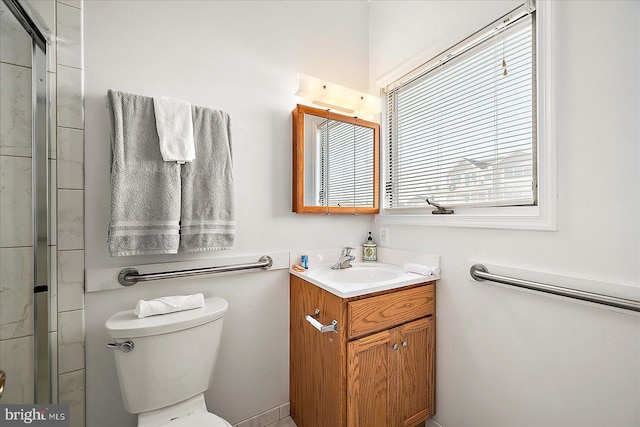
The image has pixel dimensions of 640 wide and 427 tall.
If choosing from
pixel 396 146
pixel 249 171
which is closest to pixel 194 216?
pixel 249 171

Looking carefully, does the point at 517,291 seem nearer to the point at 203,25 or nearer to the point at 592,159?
the point at 592,159

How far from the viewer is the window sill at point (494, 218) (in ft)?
3.27

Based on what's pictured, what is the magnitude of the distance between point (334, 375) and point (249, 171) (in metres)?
1.05

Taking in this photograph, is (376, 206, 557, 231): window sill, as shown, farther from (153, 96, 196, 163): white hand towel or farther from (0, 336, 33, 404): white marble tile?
(0, 336, 33, 404): white marble tile

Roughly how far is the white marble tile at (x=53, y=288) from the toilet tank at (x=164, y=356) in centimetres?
21

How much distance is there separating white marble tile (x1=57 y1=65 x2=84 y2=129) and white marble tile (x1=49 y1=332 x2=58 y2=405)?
82 cm

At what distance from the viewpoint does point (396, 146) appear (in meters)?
1.70

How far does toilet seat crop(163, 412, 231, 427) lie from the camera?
3.18ft

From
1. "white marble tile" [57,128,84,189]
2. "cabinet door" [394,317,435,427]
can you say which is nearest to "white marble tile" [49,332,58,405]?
"white marble tile" [57,128,84,189]

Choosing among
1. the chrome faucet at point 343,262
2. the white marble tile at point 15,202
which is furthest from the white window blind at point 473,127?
the white marble tile at point 15,202

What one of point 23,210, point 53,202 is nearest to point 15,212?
point 23,210

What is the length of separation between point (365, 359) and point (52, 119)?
61.5 inches

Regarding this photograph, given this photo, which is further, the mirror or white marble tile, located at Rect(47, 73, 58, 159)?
the mirror

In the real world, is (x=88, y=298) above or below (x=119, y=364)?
above
